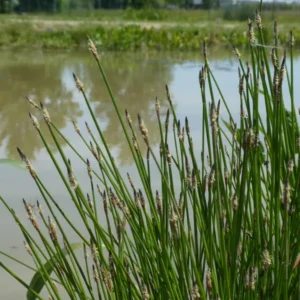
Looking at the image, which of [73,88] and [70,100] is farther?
[73,88]

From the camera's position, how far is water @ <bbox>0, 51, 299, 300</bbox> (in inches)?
107

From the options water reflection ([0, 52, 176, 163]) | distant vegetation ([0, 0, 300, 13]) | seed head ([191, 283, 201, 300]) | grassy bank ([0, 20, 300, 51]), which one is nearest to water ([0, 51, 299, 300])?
water reflection ([0, 52, 176, 163])

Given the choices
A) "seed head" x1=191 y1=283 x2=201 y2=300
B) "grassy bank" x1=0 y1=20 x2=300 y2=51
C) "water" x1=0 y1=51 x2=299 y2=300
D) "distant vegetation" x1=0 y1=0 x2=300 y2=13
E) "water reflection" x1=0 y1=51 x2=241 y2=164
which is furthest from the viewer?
"distant vegetation" x1=0 y1=0 x2=300 y2=13

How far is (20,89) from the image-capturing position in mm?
5777

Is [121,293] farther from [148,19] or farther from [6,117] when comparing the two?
[148,19]

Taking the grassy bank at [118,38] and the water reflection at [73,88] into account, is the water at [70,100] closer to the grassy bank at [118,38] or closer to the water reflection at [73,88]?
the water reflection at [73,88]

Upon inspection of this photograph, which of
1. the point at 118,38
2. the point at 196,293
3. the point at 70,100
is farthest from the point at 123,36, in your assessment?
the point at 196,293

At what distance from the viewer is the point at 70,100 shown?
5.28 meters

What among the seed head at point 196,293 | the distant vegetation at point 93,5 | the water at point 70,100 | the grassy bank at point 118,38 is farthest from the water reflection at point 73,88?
the distant vegetation at point 93,5

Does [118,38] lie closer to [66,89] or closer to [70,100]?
[66,89]

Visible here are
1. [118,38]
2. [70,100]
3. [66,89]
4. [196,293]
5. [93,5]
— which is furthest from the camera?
[93,5]

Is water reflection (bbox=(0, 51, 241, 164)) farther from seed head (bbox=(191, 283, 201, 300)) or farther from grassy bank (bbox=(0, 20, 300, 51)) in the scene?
seed head (bbox=(191, 283, 201, 300))

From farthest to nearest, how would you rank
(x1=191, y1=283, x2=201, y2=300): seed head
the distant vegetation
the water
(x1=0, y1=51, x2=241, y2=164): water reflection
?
the distant vegetation, (x1=0, y1=51, x2=241, y2=164): water reflection, the water, (x1=191, y1=283, x2=201, y2=300): seed head

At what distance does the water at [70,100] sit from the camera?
2.72 meters
